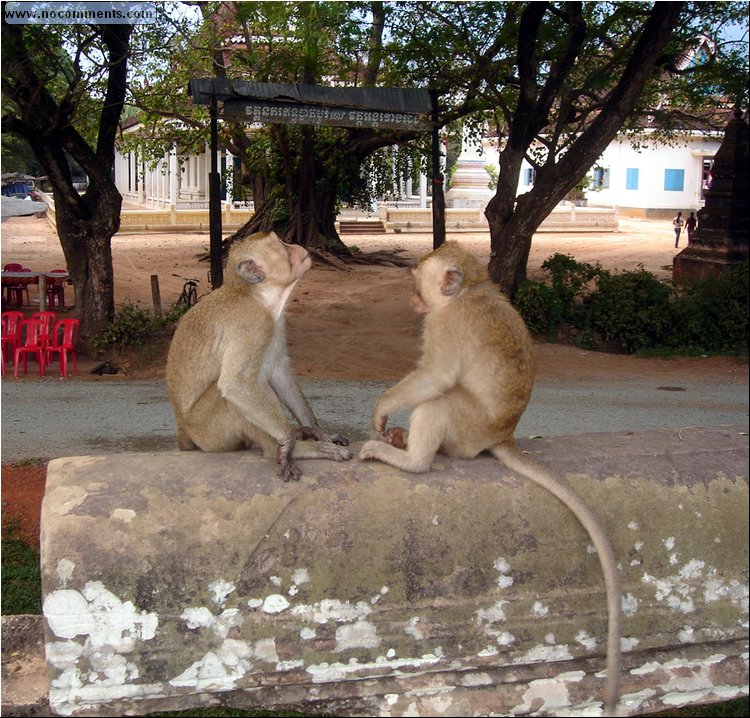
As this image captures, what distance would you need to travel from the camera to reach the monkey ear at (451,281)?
3.54m

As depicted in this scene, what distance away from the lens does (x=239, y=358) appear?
3.55 metres

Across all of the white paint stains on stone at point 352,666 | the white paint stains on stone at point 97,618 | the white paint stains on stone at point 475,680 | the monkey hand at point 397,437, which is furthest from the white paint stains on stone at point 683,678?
the white paint stains on stone at point 97,618

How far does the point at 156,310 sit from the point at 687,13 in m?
7.90

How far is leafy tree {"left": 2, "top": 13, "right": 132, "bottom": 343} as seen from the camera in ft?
31.1

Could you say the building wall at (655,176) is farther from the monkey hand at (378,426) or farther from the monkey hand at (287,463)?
the monkey hand at (287,463)

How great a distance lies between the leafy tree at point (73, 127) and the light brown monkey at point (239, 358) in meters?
6.63

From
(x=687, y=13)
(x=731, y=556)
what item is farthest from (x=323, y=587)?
(x=687, y=13)

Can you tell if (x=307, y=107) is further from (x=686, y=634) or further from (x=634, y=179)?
(x=634, y=179)

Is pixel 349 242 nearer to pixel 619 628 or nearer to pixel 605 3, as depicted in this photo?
pixel 605 3

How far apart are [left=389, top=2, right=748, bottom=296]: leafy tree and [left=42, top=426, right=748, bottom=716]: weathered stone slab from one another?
7852mm

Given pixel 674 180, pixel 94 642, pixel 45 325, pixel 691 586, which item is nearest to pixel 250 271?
pixel 94 642

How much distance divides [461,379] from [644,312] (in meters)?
8.70

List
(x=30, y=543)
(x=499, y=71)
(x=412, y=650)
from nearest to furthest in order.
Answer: (x=412, y=650)
(x=30, y=543)
(x=499, y=71)

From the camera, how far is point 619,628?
2939 mm
